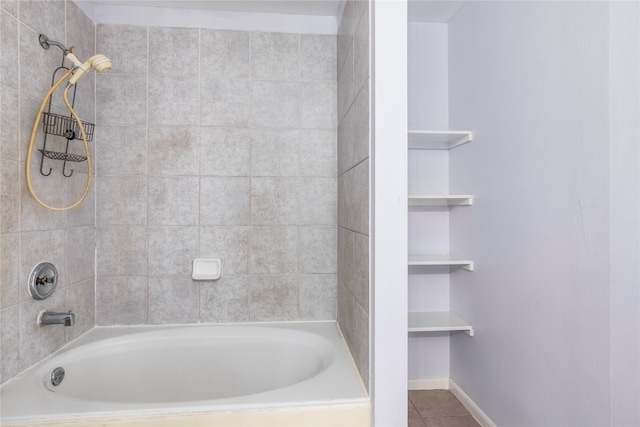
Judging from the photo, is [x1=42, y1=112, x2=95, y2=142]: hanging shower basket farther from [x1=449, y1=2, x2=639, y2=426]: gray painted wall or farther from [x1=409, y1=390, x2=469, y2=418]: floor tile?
[x1=409, y1=390, x2=469, y2=418]: floor tile

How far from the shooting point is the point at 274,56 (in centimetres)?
202

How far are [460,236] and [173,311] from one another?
1.81m

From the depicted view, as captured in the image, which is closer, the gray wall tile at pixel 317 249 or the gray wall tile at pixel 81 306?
the gray wall tile at pixel 81 306

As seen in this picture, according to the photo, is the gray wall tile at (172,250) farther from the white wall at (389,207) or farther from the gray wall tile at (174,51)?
the white wall at (389,207)

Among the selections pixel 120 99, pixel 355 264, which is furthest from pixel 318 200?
pixel 120 99

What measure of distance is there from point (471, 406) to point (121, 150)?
2536 mm

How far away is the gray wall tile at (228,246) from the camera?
78.2 inches

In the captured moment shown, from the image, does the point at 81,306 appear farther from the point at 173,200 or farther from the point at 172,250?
the point at 173,200

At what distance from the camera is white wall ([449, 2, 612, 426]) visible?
1354mm

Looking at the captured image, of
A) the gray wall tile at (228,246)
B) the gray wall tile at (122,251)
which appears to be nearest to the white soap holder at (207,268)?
the gray wall tile at (228,246)

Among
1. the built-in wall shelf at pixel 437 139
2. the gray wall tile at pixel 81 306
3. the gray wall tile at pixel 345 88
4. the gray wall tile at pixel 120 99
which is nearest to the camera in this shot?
the gray wall tile at pixel 345 88

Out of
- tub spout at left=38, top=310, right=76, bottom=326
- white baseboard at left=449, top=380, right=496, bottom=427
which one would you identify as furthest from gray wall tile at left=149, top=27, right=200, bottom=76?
white baseboard at left=449, top=380, right=496, bottom=427

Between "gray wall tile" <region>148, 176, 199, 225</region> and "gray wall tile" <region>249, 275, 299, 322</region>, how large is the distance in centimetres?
51

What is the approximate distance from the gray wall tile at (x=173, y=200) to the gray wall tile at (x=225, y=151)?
0.39ft
